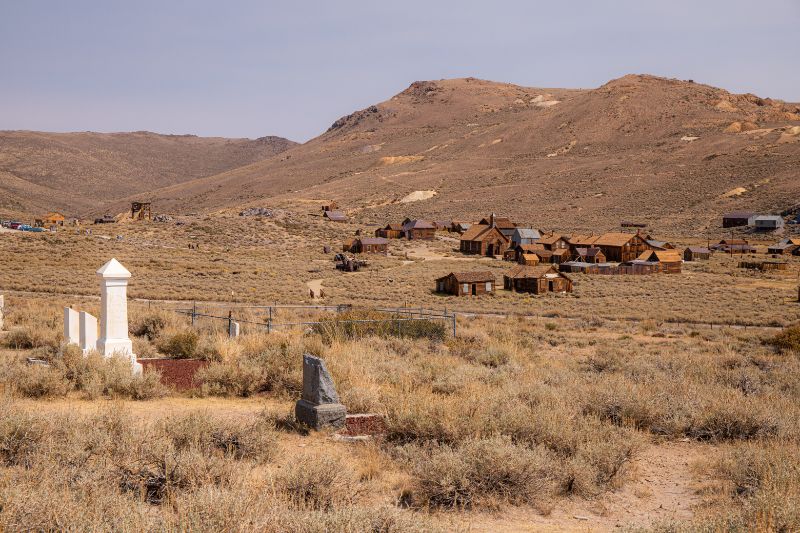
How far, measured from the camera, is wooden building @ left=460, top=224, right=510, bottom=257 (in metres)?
73.4

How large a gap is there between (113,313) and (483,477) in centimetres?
850

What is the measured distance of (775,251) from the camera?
2847 inches

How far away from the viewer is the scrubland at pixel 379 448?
15.7ft

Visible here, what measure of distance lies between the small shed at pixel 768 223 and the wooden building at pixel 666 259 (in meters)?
27.6

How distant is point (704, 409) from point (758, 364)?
9.75 meters

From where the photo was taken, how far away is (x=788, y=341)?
77.6 feet

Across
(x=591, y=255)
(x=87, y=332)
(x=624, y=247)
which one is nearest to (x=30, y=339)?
(x=87, y=332)

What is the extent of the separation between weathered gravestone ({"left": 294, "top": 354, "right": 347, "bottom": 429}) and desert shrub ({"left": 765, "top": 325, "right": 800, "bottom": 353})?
19.6 metres

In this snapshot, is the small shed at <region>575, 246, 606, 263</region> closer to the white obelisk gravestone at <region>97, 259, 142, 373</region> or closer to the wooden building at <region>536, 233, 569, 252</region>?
the wooden building at <region>536, 233, 569, 252</region>

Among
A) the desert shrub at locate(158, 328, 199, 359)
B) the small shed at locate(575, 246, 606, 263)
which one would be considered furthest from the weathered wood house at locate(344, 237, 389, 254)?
the desert shrub at locate(158, 328, 199, 359)

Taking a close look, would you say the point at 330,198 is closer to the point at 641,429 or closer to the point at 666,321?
the point at 666,321

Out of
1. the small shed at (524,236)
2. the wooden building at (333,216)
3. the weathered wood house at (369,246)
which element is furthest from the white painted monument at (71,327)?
the wooden building at (333,216)

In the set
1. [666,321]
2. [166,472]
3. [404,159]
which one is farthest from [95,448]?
[404,159]

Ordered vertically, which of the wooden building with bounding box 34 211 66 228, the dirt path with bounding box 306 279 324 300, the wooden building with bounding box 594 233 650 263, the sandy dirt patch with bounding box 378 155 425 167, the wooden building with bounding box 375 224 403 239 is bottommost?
the dirt path with bounding box 306 279 324 300
